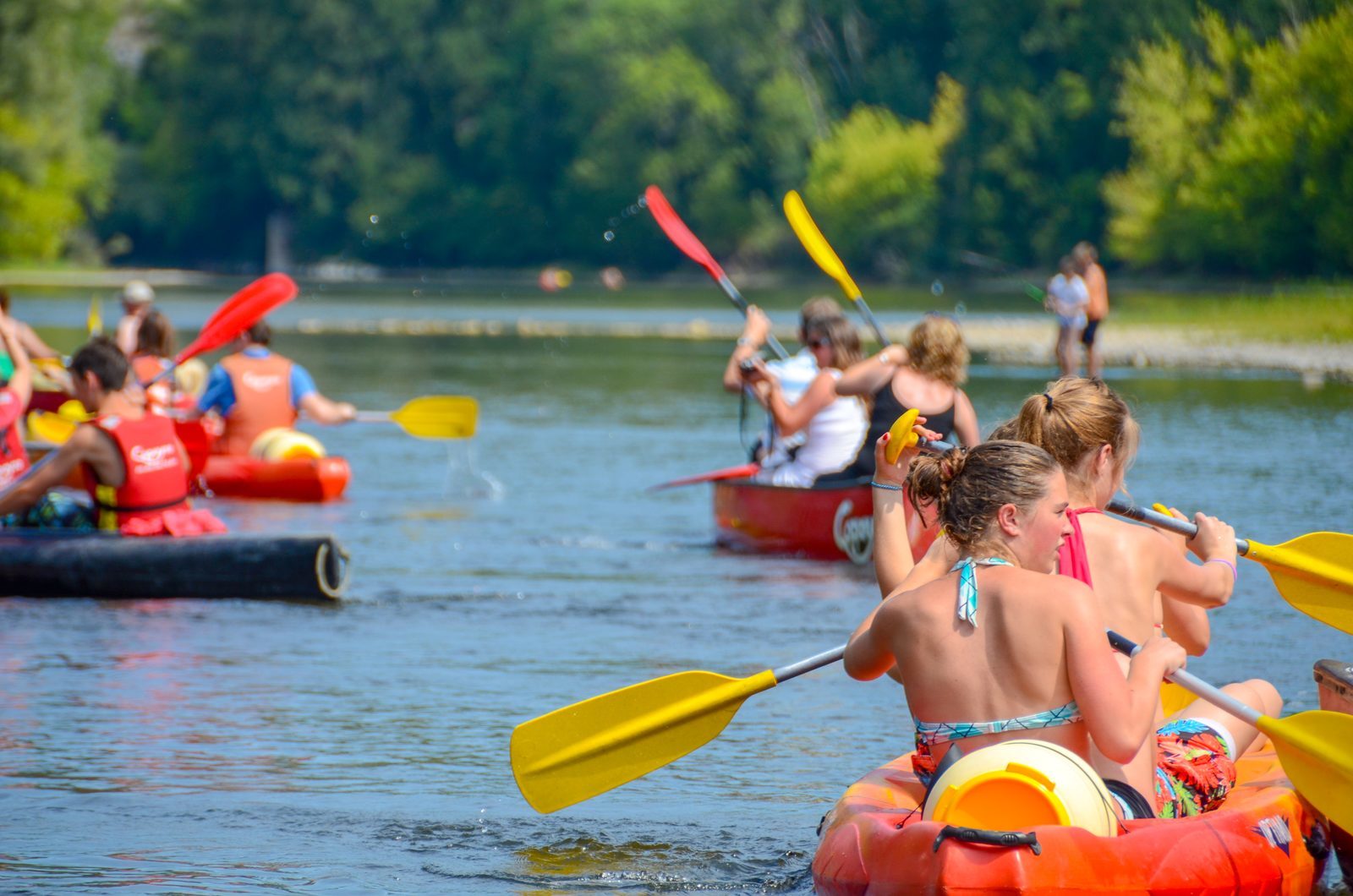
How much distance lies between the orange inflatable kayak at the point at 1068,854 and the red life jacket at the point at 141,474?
4.81 m

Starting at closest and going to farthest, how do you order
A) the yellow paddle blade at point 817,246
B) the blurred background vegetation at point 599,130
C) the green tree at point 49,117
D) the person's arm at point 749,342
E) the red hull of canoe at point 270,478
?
the person's arm at point 749,342 → the yellow paddle blade at point 817,246 → the red hull of canoe at point 270,478 → the green tree at point 49,117 → the blurred background vegetation at point 599,130

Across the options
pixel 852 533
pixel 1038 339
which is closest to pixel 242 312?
pixel 852 533

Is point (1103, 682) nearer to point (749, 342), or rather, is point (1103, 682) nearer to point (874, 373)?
point (874, 373)

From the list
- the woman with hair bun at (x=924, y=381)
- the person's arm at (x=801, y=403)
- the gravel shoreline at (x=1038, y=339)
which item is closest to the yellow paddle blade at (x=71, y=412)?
the person's arm at (x=801, y=403)

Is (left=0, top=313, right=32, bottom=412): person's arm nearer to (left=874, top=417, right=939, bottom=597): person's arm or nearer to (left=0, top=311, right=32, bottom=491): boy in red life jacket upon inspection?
(left=0, top=311, right=32, bottom=491): boy in red life jacket

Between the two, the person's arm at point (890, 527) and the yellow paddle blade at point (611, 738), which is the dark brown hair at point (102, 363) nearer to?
the yellow paddle blade at point (611, 738)

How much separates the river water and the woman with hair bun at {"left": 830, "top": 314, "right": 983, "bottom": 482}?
973 mm

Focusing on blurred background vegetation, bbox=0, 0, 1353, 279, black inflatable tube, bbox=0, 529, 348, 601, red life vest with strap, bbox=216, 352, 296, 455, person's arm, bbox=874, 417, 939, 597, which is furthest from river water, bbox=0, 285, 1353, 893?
blurred background vegetation, bbox=0, 0, 1353, 279

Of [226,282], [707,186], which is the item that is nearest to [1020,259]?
[707,186]

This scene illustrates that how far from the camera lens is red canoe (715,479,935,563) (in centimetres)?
1024

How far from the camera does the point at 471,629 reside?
8742 mm

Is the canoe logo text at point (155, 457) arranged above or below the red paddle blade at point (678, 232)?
below

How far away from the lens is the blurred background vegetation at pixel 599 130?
52.3 meters

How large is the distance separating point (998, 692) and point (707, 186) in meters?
63.7
